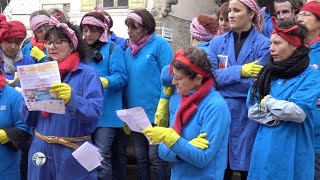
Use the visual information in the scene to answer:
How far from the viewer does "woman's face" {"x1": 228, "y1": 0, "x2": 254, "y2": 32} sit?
4.08 metres

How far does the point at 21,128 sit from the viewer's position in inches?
155

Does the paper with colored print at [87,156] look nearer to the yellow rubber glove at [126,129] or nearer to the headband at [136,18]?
the yellow rubber glove at [126,129]

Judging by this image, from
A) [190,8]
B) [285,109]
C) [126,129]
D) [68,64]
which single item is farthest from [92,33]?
[190,8]

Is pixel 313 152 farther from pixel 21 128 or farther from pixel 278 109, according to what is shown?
pixel 21 128

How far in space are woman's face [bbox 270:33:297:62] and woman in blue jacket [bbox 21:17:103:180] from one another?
52.4 inches

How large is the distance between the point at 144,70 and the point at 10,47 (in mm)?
1332

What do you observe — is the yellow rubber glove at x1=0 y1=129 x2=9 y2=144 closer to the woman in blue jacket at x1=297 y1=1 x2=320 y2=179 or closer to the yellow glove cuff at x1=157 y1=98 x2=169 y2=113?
the yellow glove cuff at x1=157 y1=98 x2=169 y2=113

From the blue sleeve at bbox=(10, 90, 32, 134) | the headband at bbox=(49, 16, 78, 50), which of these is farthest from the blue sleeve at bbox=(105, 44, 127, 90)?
the headband at bbox=(49, 16, 78, 50)

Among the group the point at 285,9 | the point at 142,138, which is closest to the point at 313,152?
the point at 142,138

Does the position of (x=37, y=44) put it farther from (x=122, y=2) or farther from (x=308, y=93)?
(x=122, y=2)

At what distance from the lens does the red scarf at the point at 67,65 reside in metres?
3.41

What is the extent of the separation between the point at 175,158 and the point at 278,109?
859 mm

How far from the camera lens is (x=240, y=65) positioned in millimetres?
3971

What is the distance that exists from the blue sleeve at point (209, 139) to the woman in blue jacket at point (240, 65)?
0.85 meters
